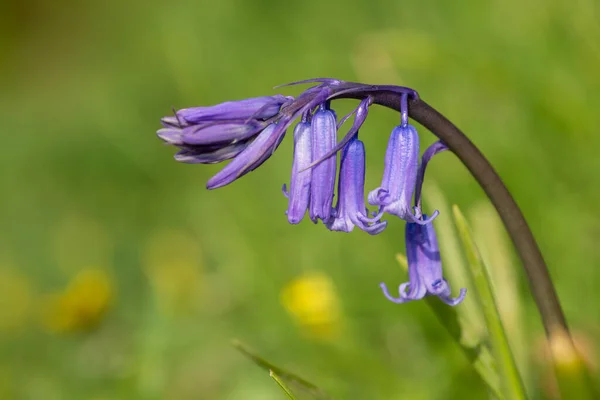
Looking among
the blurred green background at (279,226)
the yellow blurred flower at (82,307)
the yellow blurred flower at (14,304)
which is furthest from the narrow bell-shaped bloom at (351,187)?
the yellow blurred flower at (14,304)

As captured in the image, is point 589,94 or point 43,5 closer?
point 589,94

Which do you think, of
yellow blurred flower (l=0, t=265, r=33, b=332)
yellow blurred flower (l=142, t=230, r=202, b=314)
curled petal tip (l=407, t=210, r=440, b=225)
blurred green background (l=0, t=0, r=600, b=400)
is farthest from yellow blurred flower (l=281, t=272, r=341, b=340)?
yellow blurred flower (l=0, t=265, r=33, b=332)

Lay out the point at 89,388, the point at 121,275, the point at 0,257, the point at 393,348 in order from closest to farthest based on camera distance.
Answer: the point at 393,348, the point at 89,388, the point at 121,275, the point at 0,257

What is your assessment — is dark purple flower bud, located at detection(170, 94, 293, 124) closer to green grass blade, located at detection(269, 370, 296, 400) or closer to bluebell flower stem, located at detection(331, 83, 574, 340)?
bluebell flower stem, located at detection(331, 83, 574, 340)

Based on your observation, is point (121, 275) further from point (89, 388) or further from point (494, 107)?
point (494, 107)

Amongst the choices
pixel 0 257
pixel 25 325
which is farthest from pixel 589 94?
pixel 0 257

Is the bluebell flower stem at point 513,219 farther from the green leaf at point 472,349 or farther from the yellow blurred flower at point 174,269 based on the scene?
the yellow blurred flower at point 174,269
